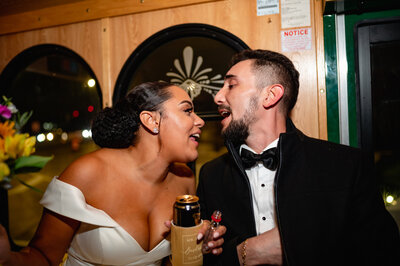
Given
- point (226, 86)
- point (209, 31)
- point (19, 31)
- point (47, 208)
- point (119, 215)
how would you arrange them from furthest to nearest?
1. point (19, 31)
2. point (209, 31)
3. point (226, 86)
4. point (119, 215)
5. point (47, 208)

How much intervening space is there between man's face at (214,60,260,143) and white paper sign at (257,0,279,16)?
634 millimetres

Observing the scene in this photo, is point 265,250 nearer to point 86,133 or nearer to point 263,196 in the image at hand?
point 263,196

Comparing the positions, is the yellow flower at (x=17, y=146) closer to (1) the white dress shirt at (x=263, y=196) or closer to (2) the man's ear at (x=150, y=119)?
(2) the man's ear at (x=150, y=119)

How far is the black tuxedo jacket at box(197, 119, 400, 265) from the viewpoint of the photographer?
1380 millimetres

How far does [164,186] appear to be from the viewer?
199 cm

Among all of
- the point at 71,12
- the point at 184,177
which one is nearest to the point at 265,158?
the point at 184,177

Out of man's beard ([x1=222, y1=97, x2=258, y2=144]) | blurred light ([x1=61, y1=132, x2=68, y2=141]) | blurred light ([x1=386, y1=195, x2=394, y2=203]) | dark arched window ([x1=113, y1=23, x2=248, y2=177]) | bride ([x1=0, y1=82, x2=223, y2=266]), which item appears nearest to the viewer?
bride ([x1=0, y1=82, x2=223, y2=266])

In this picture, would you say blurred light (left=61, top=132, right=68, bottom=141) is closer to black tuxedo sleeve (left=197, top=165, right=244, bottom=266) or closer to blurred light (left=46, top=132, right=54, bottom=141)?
blurred light (left=46, top=132, right=54, bottom=141)

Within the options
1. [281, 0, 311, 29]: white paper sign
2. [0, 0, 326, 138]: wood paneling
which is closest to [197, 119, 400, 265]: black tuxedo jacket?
[0, 0, 326, 138]: wood paneling

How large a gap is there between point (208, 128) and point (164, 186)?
0.71 m

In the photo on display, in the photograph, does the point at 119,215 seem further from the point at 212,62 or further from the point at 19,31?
the point at 19,31

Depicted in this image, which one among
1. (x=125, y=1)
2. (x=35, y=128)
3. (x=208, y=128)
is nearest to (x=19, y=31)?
(x=35, y=128)

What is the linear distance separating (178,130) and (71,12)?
6.03 ft

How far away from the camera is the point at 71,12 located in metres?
2.64
